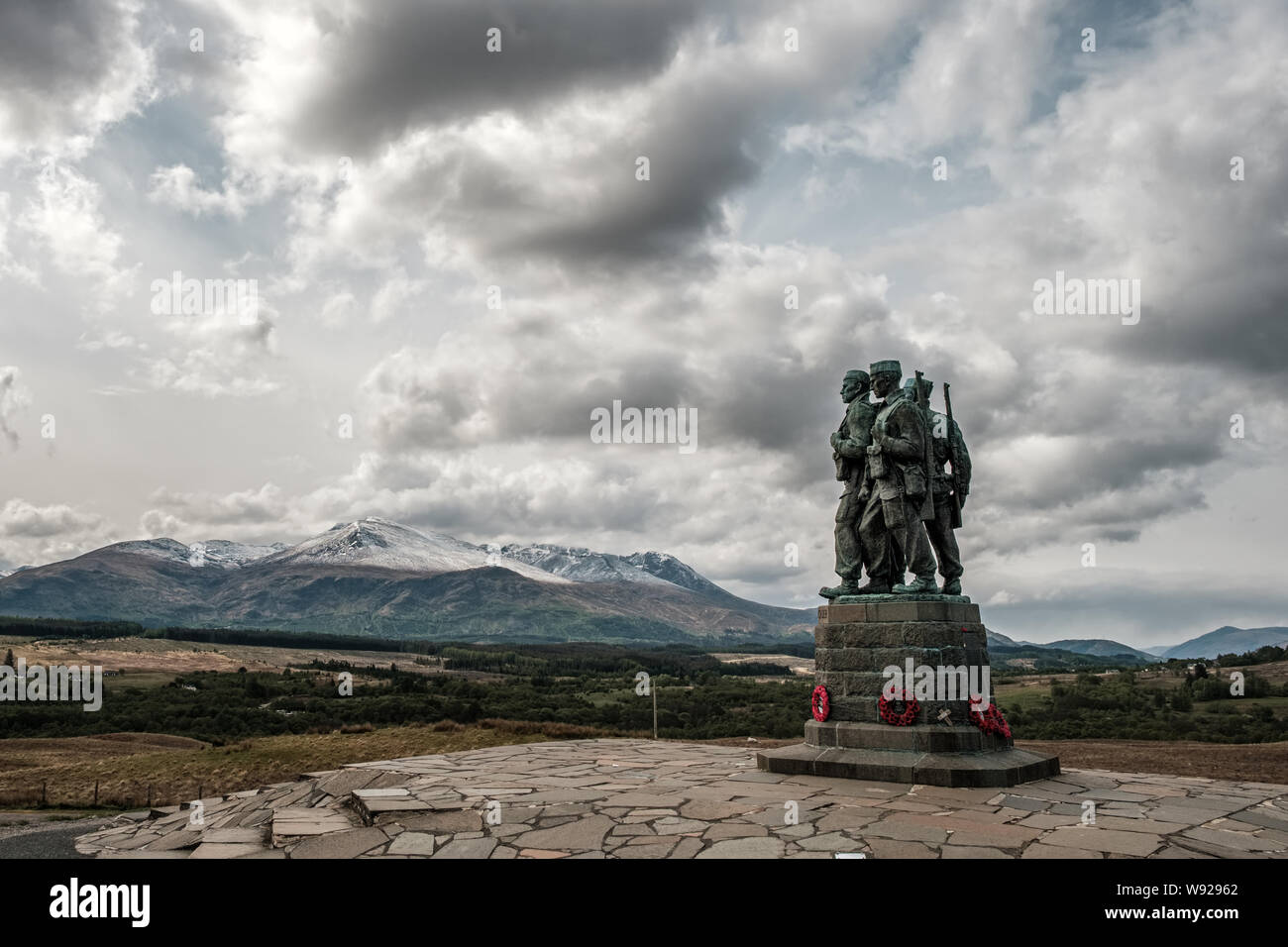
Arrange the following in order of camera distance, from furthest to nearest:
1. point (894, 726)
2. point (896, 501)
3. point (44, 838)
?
point (44, 838) → point (896, 501) → point (894, 726)

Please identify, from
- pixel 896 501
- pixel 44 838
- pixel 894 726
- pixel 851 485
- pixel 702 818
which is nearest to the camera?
pixel 702 818

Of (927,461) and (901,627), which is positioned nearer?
(901,627)

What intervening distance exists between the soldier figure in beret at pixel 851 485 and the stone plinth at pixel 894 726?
515 millimetres

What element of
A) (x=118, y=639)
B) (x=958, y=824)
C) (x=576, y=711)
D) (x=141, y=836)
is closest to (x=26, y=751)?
(x=576, y=711)

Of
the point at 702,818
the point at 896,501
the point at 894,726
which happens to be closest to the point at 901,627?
the point at 894,726

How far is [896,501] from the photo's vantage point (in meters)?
10.8

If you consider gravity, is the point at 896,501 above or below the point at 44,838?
above

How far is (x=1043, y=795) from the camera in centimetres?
857

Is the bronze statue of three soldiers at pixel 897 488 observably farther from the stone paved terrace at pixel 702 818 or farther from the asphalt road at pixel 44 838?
the asphalt road at pixel 44 838

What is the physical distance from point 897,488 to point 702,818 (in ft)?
17.1

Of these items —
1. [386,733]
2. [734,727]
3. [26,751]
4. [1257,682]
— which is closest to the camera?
[386,733]

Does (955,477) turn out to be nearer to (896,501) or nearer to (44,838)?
(896,501)

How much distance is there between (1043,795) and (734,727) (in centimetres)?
2440
